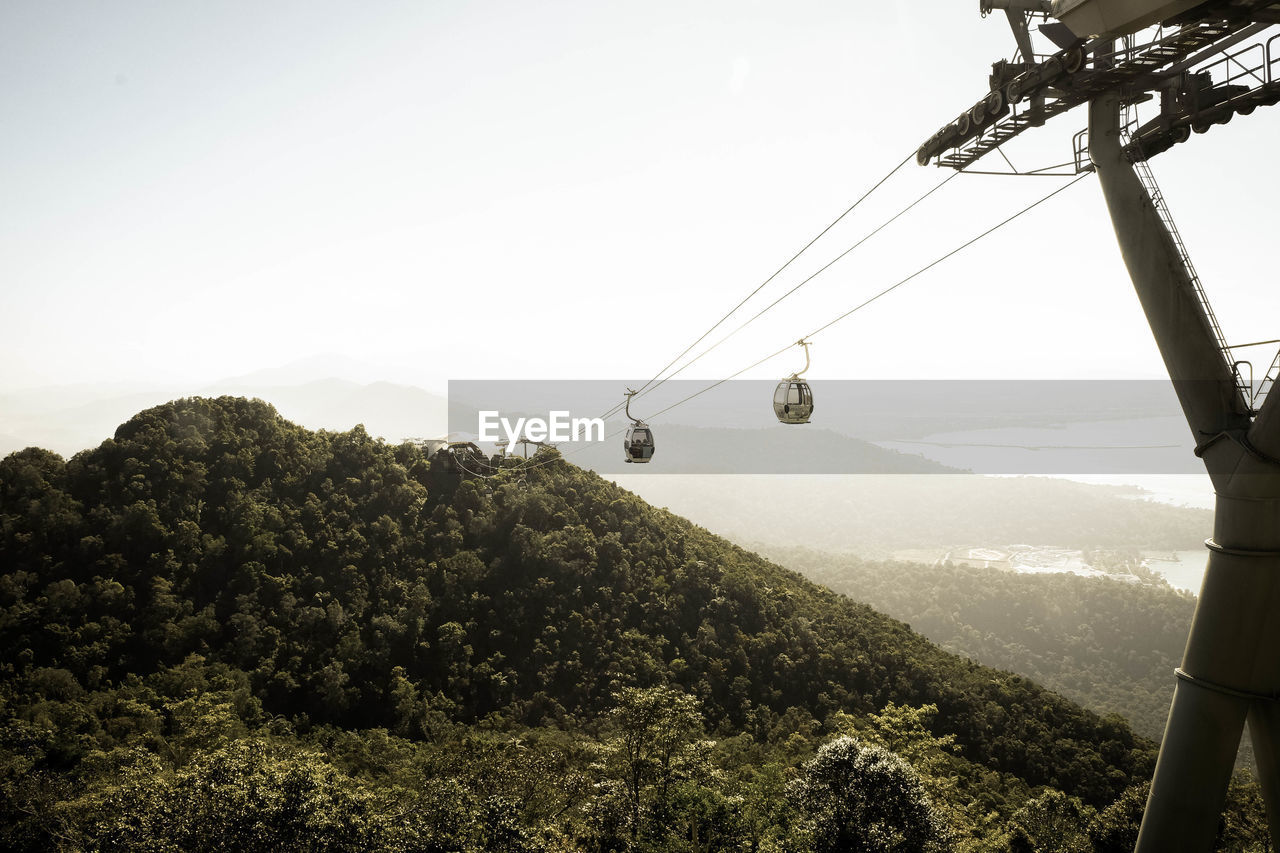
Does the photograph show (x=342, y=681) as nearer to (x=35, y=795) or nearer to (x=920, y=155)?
(x=35, y=795)

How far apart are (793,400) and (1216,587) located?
7720 millimetres

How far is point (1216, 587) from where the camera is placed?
25.3ft

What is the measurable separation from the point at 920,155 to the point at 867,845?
16.4 metres

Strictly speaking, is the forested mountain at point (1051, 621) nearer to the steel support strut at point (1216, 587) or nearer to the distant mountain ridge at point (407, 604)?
the distant mountain ridge at point (407, 604)

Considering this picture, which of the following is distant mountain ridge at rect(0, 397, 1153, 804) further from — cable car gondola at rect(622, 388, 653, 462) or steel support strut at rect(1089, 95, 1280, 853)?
steel support strut at rect(1089, 95, 1280, 853)

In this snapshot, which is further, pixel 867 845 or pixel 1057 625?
pixel 1057 625

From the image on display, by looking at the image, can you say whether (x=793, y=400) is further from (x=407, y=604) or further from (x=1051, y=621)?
(x=1051, y=621)

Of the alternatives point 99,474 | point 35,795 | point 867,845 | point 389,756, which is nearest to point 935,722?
point 867,845

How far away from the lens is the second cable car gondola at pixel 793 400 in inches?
557

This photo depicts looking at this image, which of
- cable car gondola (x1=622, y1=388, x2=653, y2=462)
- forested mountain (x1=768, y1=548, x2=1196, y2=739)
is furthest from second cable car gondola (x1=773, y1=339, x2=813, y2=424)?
forested mountain (x1=768, y1=548, x2=1196, y2=739)

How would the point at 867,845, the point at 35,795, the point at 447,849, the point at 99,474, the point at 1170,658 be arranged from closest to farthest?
the point at 447,849 < the point at 867,845 < the point at 35,795 < the point at 99,474 < the point at 1170,658

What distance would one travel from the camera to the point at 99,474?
3694cm
